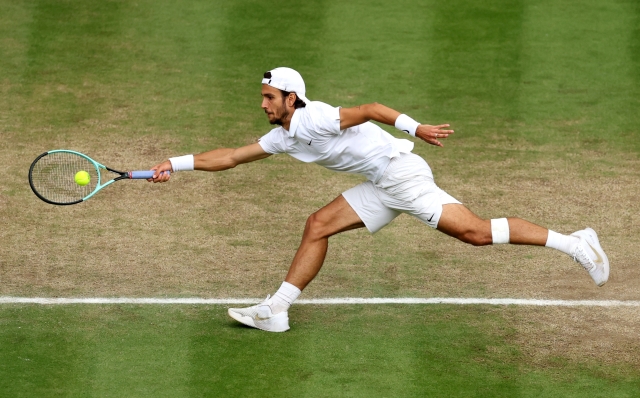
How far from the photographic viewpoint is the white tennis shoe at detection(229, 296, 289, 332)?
9.07 meters

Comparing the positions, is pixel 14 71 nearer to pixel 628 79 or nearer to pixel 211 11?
pixel 211 11

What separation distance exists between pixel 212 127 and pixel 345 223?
427 cm

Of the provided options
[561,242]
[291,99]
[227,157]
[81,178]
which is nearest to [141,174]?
[81,178]

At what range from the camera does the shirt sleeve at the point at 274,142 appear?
29.8 ft

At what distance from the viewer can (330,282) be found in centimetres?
1012

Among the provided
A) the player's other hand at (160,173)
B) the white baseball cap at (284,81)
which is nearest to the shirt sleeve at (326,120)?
the white baseball cap at (284,81)

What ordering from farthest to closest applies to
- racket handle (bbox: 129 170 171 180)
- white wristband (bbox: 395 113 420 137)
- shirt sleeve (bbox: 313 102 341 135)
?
racket handle (bbox: 129 170 171 180) < shirt sleeve (bbox: 313 102 341 135) < white wristband (bbox: 395 113 420 137)

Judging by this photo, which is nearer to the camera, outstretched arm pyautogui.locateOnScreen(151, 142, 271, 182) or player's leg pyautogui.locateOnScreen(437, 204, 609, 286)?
player's leg pyautogui.locateOnScreen(437, 204, 609, 286)

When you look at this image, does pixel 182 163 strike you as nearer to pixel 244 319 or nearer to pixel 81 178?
pixel 81 178

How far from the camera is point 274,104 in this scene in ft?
29.1

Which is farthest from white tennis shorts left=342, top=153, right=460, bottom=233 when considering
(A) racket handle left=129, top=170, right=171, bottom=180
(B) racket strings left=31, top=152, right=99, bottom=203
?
(B) racket strings left=31, top=152, right=99, bottom=203

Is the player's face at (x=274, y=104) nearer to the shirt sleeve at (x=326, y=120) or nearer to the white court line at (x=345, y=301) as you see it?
the shirt sleeve at (x=326, y=120)

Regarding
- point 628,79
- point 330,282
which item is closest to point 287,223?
point 330,282

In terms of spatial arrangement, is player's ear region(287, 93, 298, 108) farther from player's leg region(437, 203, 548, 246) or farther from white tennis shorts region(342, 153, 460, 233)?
player's leg region(437, 203, 548, 246)
